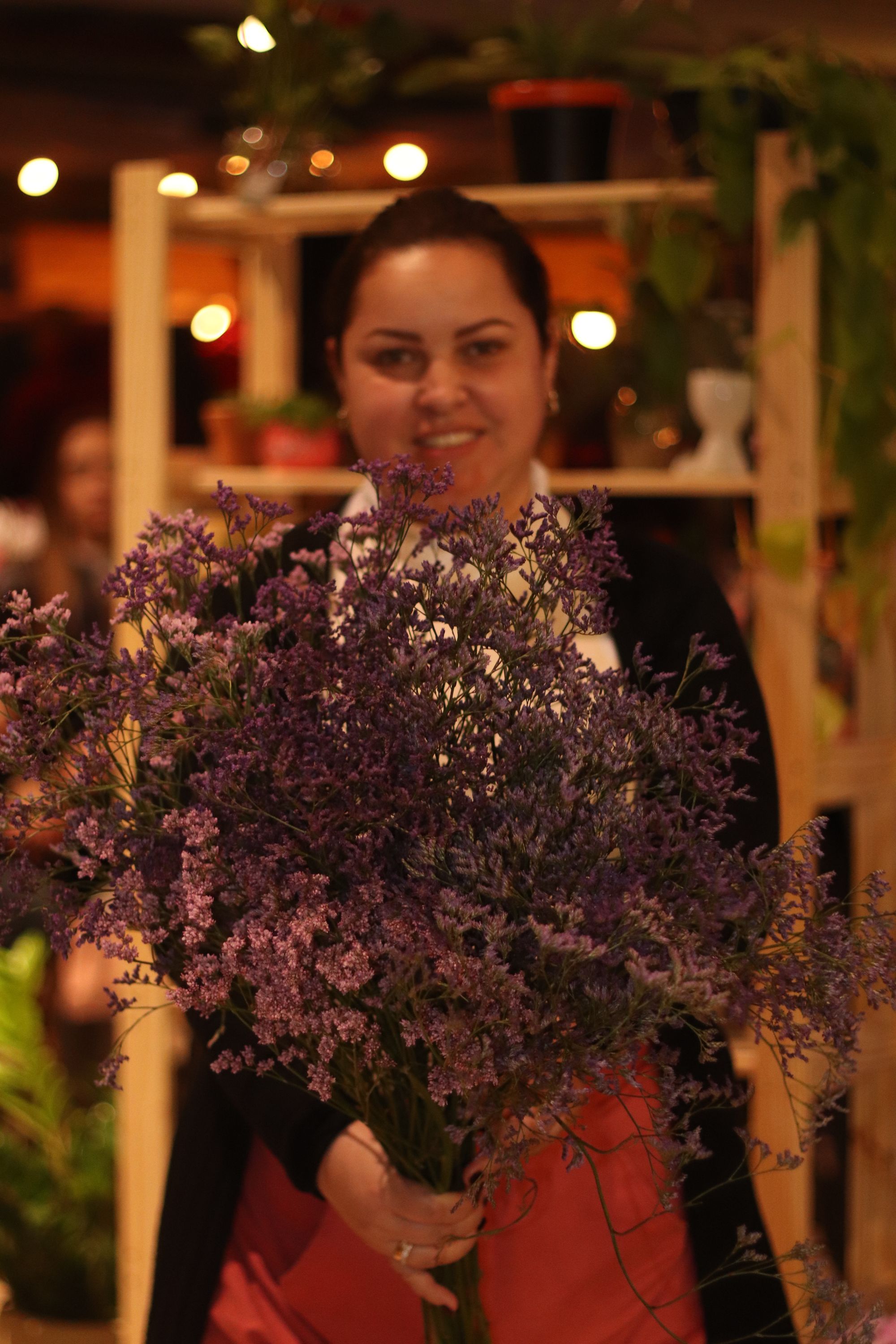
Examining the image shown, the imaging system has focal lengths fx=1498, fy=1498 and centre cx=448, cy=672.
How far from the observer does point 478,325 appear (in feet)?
4.46

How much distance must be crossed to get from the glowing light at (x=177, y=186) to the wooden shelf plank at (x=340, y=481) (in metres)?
0.44

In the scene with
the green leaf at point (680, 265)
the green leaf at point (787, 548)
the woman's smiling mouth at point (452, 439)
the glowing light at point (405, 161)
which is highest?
the glowing light at point (405, 161)

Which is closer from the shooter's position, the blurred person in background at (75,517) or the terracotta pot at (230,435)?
the terracotta pot at (230,435)

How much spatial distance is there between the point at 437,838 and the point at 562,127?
73.7 inches

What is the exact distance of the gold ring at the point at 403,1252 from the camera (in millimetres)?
998

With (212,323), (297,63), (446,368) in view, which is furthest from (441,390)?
(212,323)

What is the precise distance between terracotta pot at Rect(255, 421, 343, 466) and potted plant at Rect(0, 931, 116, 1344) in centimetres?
96

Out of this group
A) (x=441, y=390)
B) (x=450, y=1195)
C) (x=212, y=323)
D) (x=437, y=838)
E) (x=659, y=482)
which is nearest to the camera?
(x=437, y=838)

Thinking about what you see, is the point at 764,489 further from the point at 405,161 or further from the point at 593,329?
the point at 405,161

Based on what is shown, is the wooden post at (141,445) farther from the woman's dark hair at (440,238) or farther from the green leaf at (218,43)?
the woman's dark hair at (440,238)

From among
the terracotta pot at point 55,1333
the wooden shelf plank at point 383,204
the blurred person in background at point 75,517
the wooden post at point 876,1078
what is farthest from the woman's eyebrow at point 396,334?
the blurred person in background at point 75,517

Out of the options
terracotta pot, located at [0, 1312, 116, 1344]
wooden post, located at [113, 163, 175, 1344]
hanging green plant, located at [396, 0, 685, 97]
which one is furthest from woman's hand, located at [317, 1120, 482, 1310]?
hanging green plant, located at [396, 0, 685, 97]

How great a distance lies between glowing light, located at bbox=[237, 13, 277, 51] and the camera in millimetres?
2559

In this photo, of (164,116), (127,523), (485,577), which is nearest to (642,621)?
(485,577)
